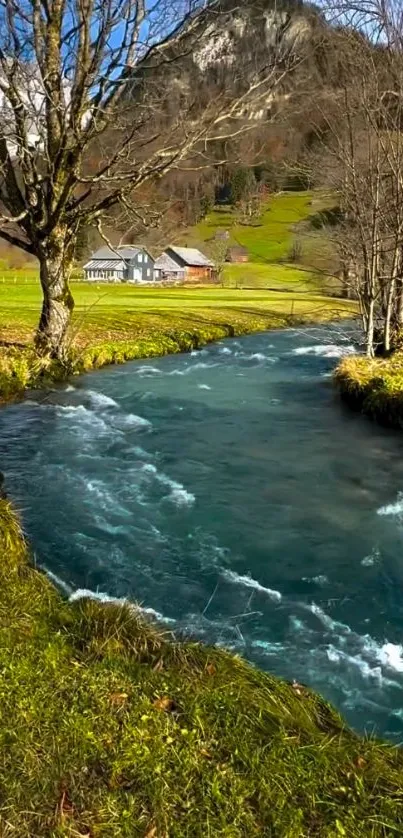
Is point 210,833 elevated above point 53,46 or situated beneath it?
situated beneath

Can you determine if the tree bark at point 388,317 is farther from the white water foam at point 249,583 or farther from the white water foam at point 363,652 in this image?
the white water foam at point 363,652

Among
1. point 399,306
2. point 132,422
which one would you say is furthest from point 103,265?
point 132,422

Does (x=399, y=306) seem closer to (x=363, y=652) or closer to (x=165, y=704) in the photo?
(x=363, y=652)

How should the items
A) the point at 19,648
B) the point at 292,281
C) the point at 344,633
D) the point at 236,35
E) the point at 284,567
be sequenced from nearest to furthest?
the point at 19,648, the point at 344,633, the point at 284,567, the point at 236,35, the point at 292,281

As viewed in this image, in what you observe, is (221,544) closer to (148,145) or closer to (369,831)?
(369,831)

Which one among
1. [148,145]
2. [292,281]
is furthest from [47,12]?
[292,281]

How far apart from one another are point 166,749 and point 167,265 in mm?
120655

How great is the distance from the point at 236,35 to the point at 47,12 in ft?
19.5

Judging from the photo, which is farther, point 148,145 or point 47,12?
point 148,145

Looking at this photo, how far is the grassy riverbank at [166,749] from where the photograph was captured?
2.92 metres

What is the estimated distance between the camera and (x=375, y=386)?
51.0 feet

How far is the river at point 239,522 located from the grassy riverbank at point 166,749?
40.4 inches

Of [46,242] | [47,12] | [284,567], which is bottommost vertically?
[284,567]

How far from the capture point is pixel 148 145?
1780 centimetres
